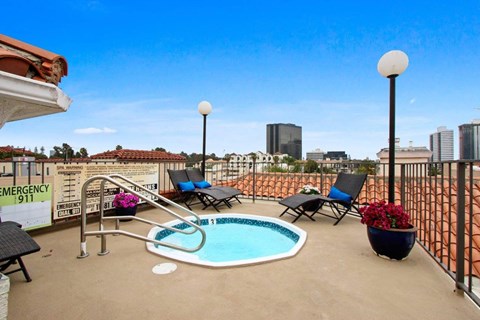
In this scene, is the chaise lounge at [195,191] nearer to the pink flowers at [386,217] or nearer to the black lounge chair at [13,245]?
the pink flowers at [386,217]

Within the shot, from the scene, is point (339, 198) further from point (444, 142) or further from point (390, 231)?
point (444, 142)

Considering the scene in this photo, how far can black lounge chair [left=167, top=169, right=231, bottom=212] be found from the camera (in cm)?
550

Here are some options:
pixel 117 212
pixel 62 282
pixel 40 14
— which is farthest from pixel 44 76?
pixel 40 14

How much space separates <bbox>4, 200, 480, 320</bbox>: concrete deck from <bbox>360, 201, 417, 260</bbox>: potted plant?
0.44 feet

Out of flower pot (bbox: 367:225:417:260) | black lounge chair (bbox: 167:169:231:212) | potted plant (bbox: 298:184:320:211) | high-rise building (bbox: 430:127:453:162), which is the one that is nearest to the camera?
flower pot (bbox: 367:225:417:260)

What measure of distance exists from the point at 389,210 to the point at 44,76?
3.54m

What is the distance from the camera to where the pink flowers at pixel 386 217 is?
2809 millimetres

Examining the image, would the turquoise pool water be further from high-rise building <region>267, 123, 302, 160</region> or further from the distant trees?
high-rise building <region>267, 123, 302, 160</region>

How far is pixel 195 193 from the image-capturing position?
597 cm

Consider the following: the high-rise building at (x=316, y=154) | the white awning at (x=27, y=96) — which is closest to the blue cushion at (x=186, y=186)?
the white awning at (x=27, y=96)

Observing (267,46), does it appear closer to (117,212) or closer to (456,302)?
(117,212)

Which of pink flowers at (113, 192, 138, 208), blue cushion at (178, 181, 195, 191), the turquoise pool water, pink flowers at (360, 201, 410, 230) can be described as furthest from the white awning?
blue cushion at (178, 181, 195, 191)

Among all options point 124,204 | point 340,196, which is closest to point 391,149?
point 340,196

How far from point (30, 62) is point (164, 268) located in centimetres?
216
